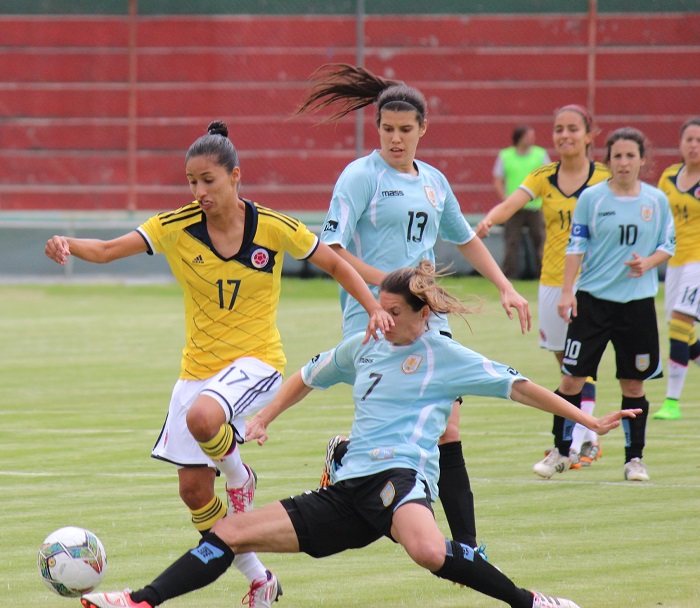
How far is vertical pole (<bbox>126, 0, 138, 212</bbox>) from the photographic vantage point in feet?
94.7

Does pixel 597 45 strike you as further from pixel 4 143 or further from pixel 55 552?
pixel 55 552

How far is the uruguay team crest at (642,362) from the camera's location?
27.7ft

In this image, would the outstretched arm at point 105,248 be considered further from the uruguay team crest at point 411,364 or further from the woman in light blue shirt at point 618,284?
the woman in light blue shirt at point 618,284

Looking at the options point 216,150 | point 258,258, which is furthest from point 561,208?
point 216,150

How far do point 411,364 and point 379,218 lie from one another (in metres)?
1.37

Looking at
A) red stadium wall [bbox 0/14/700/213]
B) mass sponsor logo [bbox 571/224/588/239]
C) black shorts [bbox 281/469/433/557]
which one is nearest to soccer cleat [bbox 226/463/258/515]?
black shorts [bbox 281/469/433/557]

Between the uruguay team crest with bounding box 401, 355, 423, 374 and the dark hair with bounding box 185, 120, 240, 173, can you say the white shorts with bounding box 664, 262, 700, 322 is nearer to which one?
the dark hair with bounding box 185, 120, 240, 173

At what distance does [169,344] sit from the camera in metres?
15.7

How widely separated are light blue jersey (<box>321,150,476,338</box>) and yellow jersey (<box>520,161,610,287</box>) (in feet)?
9.13

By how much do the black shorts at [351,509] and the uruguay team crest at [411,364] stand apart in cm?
41

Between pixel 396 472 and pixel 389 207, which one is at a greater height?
pixel 389 207

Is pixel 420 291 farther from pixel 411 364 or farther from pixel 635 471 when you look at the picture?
pixel 635 471

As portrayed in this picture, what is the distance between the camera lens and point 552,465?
333 inches

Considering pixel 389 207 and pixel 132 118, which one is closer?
pixel 389 207
